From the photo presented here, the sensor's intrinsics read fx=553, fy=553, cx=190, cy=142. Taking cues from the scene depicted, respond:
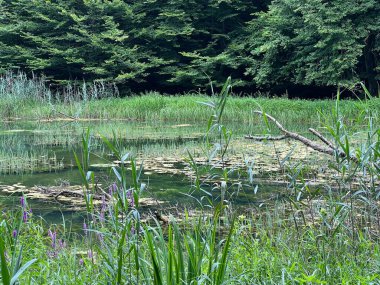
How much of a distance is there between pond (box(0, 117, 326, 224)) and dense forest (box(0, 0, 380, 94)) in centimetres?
665

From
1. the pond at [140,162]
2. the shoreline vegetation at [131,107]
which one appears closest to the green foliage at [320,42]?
the shoreline vegetation at [131,107]

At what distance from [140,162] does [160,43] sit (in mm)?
15862

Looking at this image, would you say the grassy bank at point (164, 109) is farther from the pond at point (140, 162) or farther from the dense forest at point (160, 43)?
the dense forest at point (160, 43)

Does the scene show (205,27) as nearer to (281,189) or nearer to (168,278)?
(281,189)

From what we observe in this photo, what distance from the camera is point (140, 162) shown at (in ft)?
23.3

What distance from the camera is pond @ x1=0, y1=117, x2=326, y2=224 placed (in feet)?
15.7

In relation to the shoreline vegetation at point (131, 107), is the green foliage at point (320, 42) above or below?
above

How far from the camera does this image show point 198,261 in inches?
76.7

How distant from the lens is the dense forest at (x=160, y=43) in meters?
18.0

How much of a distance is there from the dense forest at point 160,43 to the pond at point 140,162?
6.65 meters

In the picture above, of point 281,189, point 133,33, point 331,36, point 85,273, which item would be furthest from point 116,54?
point 85,273

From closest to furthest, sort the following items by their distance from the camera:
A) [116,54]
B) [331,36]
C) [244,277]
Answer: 1. [244,277]
2. [331,36]
3. [116,54]

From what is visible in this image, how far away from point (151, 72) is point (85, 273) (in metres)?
20.3

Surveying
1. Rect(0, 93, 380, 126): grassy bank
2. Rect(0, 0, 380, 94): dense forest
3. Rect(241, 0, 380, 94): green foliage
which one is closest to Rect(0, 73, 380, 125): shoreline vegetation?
Rect(0, 93, 380, 126): grassy bank
